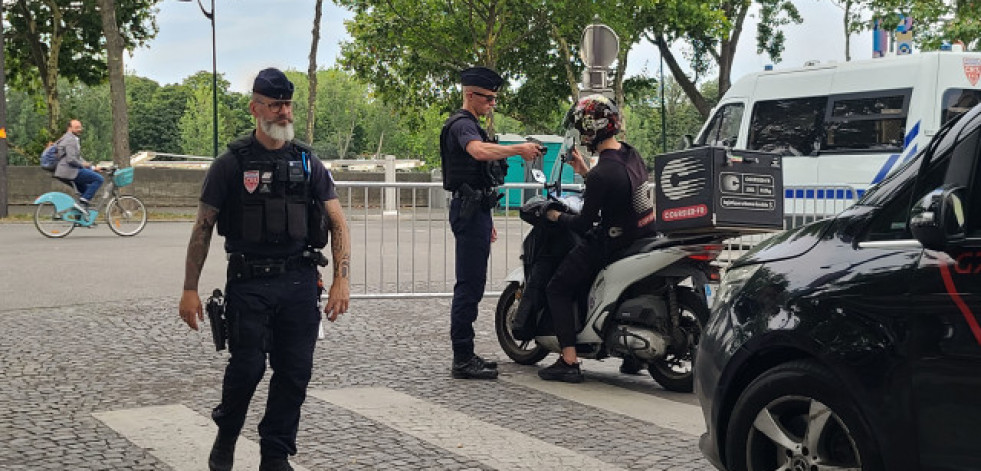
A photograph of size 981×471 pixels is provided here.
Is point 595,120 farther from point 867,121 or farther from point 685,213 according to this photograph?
point 867,121

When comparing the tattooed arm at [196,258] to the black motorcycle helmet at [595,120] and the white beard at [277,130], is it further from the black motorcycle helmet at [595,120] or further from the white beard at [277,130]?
the black motorcycle helmet at [595,120]

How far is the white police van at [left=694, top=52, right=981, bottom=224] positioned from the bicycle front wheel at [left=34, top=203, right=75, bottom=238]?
33.1ft

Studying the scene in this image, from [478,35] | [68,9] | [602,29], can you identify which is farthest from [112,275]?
[478,35]

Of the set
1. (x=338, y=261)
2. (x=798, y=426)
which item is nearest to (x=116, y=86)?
(x=338, y=261)

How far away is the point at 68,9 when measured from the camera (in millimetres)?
35438

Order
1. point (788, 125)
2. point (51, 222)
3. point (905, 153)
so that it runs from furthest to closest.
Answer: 1. point (51, 222)
2. point (788, 125)
3. point (905, 153)

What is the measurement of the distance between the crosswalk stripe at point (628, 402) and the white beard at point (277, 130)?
2.44 m

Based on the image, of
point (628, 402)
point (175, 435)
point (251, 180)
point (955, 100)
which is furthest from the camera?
point (955, 100)

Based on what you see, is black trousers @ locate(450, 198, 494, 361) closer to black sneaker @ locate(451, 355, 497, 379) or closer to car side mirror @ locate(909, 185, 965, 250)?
black sneaker @ locate(451, 355, 497, 379)

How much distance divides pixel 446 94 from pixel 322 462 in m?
40.8

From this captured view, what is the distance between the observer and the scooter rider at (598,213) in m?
6.78

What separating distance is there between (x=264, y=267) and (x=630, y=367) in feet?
11.1

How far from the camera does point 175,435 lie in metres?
5.54

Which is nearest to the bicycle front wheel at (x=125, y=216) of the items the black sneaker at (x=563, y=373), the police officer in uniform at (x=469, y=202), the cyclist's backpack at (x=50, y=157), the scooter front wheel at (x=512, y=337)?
the cyclist's backpack at (x=50, y=157)
